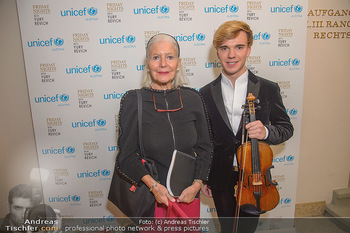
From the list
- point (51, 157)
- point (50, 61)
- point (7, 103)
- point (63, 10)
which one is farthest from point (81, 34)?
point (51, 157)

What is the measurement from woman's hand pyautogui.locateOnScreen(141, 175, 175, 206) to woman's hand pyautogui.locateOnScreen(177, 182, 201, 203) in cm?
8

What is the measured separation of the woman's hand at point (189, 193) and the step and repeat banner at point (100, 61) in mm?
1167

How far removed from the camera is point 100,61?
2348mm

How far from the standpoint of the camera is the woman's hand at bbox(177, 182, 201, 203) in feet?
5.36

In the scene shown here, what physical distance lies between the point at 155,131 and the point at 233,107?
65 cm

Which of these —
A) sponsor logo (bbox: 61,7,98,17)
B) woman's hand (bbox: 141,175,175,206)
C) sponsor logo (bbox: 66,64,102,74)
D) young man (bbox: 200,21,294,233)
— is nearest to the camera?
woman's hand (bbox: 141,175,175,206)

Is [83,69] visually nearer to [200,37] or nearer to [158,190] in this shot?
[200,37]

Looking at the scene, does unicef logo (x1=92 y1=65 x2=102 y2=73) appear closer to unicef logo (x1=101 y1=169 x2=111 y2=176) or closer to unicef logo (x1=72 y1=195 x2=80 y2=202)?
unicef logo (x1=101 y1=169 x2=111 y2=176)

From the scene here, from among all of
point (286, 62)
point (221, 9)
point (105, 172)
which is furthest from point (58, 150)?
point (286, 62)

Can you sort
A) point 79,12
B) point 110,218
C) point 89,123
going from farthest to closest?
1. point 110,218
2. point 89,123
3. point 79,12

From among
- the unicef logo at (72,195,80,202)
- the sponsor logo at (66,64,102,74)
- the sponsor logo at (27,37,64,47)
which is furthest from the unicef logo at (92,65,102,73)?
the unicef logo at (72,195,80,202)

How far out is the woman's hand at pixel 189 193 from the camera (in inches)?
64.3

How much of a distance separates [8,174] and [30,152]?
395 mm

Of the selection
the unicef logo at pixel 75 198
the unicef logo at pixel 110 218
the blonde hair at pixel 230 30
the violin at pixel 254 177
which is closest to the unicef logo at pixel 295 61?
the blonde hair at pixel 230 30
